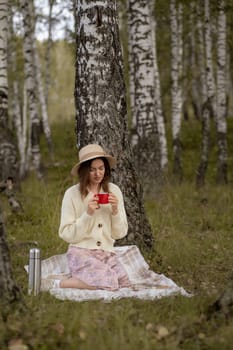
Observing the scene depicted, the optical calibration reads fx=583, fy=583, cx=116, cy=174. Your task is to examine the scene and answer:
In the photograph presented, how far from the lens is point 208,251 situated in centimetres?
811

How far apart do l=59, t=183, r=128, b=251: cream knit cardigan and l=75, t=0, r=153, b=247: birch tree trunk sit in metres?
1.13

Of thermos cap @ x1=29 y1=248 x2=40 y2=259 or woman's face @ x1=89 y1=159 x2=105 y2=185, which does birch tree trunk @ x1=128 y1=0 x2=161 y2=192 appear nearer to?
woman's face @ x1=89 y1=159 x2=105 y2=185

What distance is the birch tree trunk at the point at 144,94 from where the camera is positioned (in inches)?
442

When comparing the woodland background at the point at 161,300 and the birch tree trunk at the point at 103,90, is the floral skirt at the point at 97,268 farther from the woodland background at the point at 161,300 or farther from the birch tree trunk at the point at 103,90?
the birch tree trunk at the point at 103,90

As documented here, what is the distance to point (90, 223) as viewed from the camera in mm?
6137

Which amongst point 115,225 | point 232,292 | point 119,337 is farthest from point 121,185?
point 119,337

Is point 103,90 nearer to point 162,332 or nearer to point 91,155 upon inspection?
point 91,155

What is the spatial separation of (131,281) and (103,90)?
2.39 meters

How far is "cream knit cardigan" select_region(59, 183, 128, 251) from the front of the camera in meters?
6.04

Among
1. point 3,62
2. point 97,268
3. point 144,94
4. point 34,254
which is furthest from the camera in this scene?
point 144,94

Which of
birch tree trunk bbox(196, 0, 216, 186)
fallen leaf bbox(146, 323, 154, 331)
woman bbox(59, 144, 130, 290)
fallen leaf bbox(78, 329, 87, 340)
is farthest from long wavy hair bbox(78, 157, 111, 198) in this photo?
birch tree trunk bbox(196, 0, 216, 186)

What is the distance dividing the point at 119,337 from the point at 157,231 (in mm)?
4832

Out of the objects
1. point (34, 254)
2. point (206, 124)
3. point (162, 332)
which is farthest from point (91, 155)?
point (206, 124)

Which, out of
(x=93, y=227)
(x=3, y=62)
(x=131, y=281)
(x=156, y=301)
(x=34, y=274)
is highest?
(x=3, y=62)
